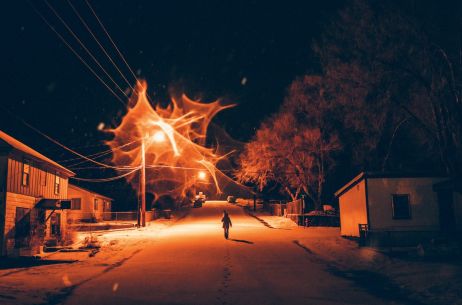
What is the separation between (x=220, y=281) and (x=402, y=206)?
579 inches

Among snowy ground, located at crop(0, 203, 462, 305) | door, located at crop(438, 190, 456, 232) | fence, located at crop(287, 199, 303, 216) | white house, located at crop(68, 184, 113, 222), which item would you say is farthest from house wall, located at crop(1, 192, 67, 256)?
white house, located at crop(68, 184, 113, 222)

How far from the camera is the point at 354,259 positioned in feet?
57.1

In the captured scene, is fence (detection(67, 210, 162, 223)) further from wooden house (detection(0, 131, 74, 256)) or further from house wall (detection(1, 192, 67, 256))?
house wall (detection(1, 192, 67, 256))

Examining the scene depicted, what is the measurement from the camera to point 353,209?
26297 millimetres

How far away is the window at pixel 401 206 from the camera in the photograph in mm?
23391

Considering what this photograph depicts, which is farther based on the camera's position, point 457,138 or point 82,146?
point 82,146

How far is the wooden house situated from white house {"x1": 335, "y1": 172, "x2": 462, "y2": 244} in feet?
53.3

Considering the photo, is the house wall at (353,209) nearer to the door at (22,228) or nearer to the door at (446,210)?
the door at (446,210)

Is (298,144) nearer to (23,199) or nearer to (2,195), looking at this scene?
(23,199)

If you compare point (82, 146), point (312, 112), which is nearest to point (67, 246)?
point (312, 112)

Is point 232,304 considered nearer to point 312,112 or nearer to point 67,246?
point 67,246

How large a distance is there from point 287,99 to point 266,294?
31.3 metres

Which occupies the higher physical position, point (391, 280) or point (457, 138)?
point (457, 138)

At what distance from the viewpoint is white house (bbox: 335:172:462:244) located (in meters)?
23.0
